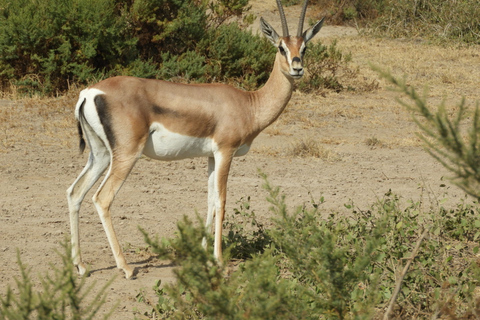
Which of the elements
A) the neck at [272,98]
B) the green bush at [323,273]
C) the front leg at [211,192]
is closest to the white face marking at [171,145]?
the front leg at [211,192]

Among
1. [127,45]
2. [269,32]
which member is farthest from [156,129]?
[127,45]

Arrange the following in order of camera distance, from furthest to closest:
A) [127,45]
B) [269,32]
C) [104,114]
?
[127,45] → [269,32] → [104,114]

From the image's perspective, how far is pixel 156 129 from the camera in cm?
515

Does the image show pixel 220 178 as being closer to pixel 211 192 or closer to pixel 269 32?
pixel 211 192

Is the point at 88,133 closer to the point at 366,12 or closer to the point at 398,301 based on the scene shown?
the point at 398,301

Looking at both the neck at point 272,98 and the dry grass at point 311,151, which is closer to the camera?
the neck at point 272,98

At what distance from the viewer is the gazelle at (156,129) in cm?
500

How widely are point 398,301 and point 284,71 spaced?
222 cm

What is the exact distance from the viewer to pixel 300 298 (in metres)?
3.36

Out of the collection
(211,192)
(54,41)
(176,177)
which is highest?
(211,192)

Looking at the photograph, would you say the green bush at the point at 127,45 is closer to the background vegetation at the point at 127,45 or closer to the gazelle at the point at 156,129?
the background vegetation at the point at 127,45

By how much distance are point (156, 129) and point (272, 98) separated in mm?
1060

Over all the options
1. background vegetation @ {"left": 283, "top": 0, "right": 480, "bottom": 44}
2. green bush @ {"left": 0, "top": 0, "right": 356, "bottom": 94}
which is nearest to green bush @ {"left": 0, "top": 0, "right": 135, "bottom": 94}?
green bush @ {"left": 0, "top": 0, "right": 356, "bottom": 94}

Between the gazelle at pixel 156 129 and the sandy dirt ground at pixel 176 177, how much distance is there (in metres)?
0.52
